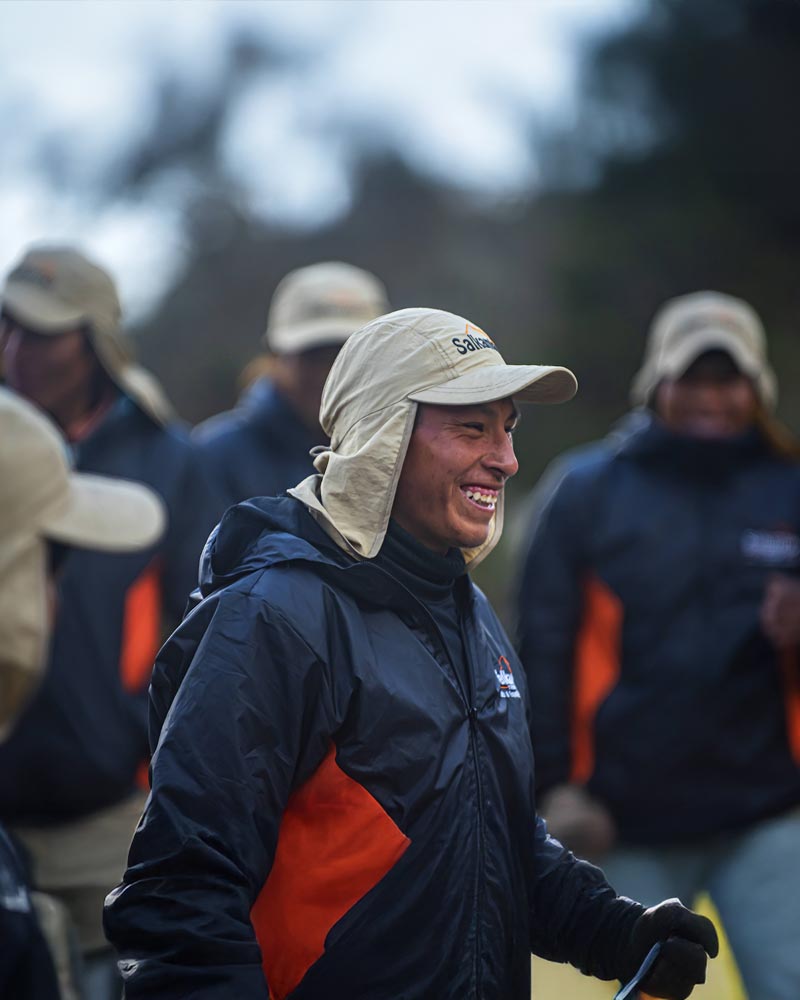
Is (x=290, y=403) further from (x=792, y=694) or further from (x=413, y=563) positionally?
(x=413, y=563)

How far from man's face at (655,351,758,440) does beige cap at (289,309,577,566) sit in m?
2.34

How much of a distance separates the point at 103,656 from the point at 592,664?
5.48 ft

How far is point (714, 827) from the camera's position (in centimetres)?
442

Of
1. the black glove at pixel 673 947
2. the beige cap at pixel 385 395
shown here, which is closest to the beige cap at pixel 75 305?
the beige cap at pixel 385 395

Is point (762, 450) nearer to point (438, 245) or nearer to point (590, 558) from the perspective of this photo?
point (590, 558)

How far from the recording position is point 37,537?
354 cm

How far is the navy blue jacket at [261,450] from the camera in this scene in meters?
5.03

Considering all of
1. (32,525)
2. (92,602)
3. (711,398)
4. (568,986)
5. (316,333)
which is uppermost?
(316,333)

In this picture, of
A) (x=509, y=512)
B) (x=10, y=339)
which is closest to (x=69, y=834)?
(x=10, y=339)

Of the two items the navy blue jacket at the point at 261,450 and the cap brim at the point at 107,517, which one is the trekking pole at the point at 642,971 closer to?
the cap brim at the point at 107,517

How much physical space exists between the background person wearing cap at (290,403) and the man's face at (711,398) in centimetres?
123

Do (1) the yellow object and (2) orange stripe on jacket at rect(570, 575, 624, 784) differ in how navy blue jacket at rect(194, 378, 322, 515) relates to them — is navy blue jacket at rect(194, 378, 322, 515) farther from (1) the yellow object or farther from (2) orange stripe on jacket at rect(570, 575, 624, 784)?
(1) the yellow object

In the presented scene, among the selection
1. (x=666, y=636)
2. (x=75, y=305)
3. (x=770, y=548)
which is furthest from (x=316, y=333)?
(x=770, y=548)

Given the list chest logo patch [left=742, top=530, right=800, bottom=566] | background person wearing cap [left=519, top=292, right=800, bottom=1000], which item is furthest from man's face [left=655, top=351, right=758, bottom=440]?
chest logo patch [left=742, top=530, right=800, bottom=566]
